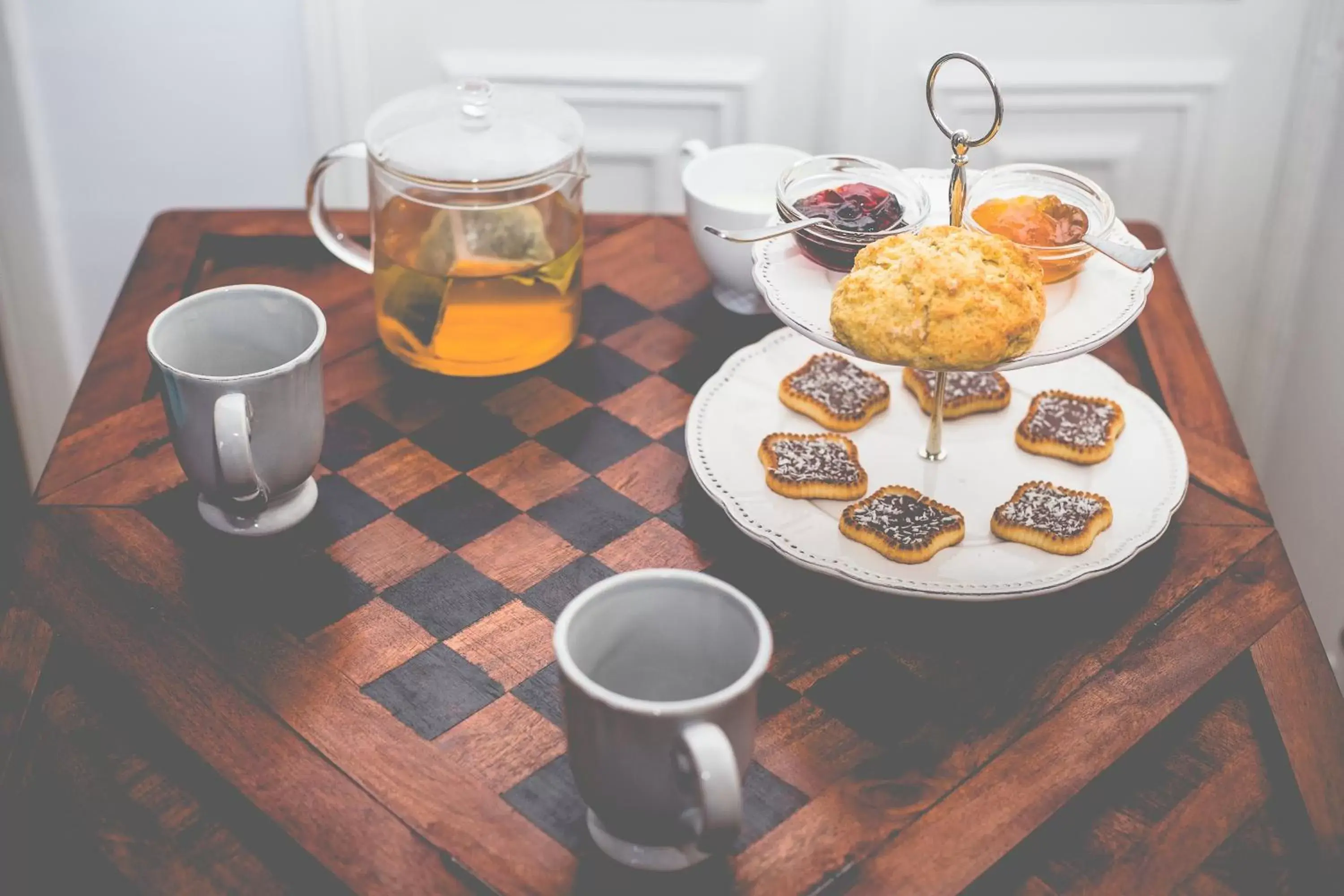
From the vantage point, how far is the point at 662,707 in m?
0.62

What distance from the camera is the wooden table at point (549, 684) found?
729 mm

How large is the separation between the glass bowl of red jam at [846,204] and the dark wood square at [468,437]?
0.90ft

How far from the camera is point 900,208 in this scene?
96 cm

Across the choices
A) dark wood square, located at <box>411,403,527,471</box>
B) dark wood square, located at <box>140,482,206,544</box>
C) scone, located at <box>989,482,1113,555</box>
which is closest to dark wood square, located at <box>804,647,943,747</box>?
scone, located at <box>989,482,1113,555</box>

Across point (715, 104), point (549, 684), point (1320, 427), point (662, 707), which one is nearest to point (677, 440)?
point (549, 684)

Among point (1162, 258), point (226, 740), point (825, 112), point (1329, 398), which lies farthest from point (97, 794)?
point (1329, 398)

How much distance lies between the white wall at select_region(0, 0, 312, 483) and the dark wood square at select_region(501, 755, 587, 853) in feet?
3.58

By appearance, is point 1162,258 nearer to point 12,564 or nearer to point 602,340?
point 602,340

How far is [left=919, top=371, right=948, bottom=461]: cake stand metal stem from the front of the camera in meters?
0.96

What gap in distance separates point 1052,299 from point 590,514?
35 cm

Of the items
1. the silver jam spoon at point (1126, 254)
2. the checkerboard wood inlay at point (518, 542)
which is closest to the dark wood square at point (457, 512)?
the checkerboard wood inlay at point (518, 542)

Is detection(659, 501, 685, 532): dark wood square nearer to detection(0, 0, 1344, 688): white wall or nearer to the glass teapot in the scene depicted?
the glass teapot

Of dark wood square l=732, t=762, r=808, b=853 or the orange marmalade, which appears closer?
dark wood square l=732, t=762, r=808, b=853

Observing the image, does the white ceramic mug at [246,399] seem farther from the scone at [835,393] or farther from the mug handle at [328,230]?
the scone at [835,393]
